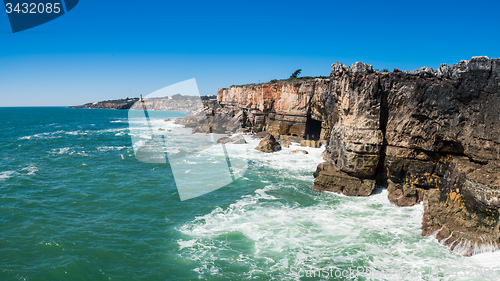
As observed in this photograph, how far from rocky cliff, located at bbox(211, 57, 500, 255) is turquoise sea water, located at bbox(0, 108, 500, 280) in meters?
1.18

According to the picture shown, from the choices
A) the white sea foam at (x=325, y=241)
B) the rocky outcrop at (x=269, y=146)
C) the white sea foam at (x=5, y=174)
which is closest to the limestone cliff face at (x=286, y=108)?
the rocky outcrop at (x=269, y=146)

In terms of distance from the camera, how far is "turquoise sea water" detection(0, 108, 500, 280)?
12.3m

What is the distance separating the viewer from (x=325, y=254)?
1357cm

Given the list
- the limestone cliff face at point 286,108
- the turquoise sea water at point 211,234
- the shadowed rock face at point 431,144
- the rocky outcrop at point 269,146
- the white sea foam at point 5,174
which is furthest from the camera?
the limestone cliff face at point 286,108

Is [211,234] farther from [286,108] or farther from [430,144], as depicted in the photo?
[286,108]

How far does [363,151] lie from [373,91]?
14.2ft

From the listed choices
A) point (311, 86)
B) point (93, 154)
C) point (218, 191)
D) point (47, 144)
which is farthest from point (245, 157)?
point (47, 144)

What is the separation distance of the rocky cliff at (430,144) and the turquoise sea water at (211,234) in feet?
3.88

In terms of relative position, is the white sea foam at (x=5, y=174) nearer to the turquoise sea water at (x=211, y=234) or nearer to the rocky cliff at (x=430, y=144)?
the turquoise sea water at (x=211, y=234)

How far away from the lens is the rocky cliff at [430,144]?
549 inches

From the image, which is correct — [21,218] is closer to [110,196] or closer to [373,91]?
[110,196]

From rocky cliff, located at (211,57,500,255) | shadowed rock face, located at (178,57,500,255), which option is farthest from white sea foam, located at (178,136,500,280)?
shadowed rock face, located at (178,57,500,255)

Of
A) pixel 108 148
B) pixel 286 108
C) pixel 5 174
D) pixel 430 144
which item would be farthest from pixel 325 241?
pixel 108 148

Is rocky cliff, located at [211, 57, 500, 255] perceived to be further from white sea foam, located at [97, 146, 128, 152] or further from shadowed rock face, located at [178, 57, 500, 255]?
white sea foam, located at [97, 146, 128, 152]
